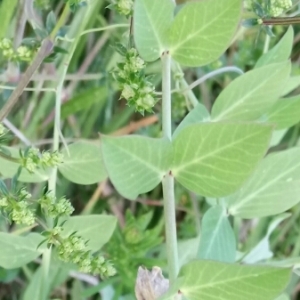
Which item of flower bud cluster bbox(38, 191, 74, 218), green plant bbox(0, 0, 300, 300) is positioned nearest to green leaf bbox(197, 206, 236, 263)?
green plant bbox(0, 0, 300, 300)

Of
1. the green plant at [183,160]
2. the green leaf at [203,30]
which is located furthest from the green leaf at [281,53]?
the green leaf at [203,30]

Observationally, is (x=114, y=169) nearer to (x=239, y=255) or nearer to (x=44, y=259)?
(x=44, y=259)

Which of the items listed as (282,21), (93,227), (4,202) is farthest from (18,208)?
(282,21)

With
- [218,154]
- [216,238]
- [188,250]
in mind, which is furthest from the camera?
[188,250]

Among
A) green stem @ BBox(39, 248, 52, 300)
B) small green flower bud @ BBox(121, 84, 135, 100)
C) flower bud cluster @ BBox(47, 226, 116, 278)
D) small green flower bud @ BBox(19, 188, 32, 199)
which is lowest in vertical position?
green stem @ BBox(39, 248, 52, 300)

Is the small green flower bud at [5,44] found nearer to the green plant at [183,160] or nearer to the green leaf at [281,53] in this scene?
the green plant at [183,160]

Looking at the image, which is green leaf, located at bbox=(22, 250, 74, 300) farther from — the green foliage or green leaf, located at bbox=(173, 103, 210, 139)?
green leaf, located at bbox=(173, 103, 210, 139)

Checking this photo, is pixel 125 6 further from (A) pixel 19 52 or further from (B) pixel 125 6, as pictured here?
(A) pixel 19 52
